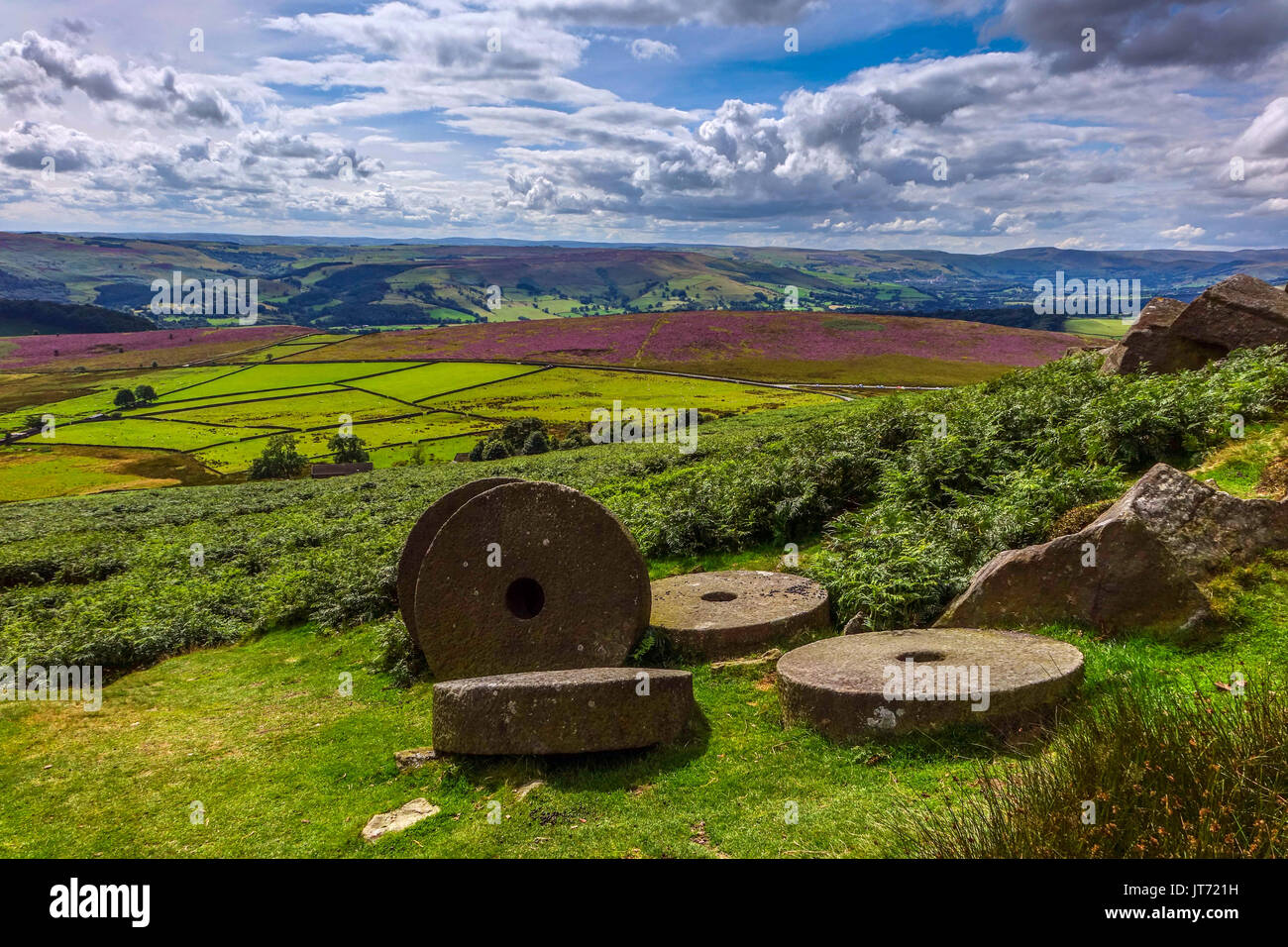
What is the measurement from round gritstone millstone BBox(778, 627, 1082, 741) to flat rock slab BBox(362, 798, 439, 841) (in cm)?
390

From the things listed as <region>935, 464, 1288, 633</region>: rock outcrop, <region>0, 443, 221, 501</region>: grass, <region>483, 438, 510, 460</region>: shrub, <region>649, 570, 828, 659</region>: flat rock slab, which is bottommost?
<region>0, 443, 221, 501</region>: grass

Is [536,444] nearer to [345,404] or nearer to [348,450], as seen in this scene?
[348,450]

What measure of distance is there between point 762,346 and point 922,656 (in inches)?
4110

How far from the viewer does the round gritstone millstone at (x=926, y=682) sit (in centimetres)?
701

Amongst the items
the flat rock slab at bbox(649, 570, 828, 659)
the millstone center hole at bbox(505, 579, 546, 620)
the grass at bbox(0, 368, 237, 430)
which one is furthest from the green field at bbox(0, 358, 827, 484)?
the millstone center hole at bbox(505, 579, 546, 620)

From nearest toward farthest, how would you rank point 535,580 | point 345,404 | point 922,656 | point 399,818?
point 399,818, point 922,656, point 535,580, point 345,404

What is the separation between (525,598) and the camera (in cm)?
1021

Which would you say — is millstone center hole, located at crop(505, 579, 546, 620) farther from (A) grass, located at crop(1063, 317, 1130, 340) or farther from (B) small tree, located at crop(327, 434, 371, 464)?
(A) grass, located at crop(1063, 317, 1130, 340)

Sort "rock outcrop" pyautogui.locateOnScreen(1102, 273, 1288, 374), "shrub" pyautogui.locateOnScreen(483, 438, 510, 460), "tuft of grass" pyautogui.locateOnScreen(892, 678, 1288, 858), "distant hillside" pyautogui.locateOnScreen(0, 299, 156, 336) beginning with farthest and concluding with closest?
"distant hillside" pyautogui.locateOnScreen(0, 299, 156, 336)
"shrub" pyautogui.locateOnScreen(483, 438, 510, 460)
"rock outcrop" pyautogui.locateOnScreen(1102, 273, 1288, 374)
"tuft of grass" pyautogui.locateOnScreen(892, 678, 1288, 858)

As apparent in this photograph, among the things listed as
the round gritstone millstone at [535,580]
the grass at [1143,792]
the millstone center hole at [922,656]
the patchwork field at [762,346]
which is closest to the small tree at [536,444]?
the round gritstone millstone at [535,580]

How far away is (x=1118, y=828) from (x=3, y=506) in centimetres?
5510

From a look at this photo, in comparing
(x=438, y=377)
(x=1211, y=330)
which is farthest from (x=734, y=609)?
(x=438, y=377)

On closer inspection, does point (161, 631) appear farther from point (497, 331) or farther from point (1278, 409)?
point (497, 331)

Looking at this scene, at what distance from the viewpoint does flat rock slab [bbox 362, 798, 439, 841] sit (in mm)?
7055
